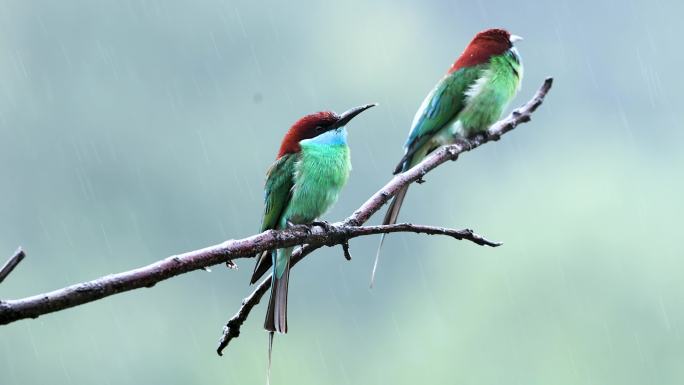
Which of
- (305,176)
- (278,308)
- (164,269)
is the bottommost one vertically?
(278,308)

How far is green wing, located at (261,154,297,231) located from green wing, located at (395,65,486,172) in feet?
3.33

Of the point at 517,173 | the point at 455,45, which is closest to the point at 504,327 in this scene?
the point at 517,173

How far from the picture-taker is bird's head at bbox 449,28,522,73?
439 cm

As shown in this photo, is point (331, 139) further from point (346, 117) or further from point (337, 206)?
point (337, 206)

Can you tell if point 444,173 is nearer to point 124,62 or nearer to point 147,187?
point 147,187

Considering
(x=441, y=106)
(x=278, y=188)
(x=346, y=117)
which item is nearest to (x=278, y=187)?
(x=278, y=188)

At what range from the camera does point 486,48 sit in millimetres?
4426

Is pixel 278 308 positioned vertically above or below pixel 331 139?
below

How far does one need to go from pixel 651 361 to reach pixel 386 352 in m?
14.8

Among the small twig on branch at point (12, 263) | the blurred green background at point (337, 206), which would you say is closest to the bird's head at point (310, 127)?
the small twig on branch at point (12, 263)

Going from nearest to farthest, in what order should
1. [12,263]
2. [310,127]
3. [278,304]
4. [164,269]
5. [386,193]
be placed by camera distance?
1. [12,263]
2. [164,269]
3. [386,193]
4. [278,304]
5. [310,127]

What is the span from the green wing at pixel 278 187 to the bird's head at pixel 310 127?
42 millimetres

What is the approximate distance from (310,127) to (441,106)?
1.54 metres

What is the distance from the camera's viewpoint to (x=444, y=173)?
69.4 meters
